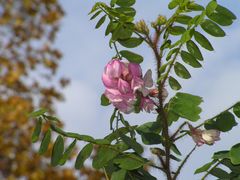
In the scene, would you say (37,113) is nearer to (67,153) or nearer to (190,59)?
(67,153)

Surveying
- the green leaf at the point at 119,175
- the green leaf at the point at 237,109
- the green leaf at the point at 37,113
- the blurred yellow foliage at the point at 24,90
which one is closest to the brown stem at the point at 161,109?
the green leaf at the point at 119,175

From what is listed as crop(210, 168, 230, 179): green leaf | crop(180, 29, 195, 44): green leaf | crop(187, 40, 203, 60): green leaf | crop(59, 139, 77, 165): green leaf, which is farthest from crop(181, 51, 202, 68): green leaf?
crop(59, 139, 77, 165): green leaf

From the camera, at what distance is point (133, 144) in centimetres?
174

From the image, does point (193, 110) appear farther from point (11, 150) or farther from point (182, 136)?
point (11, 150)

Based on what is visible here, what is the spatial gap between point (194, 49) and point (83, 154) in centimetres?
48

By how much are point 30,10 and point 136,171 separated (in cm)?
918

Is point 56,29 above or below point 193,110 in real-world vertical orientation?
above

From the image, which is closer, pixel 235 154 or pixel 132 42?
pixel 235 154

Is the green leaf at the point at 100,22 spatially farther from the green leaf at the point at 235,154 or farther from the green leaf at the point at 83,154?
the green leaf at the point at 235,154

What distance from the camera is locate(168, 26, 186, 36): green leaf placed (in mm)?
1732

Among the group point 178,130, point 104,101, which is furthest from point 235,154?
point 104,101

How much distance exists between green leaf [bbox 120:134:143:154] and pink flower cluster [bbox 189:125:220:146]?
17 centimetres

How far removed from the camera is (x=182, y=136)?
1.71m

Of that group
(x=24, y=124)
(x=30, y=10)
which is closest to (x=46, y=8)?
(x=30, y=10)
